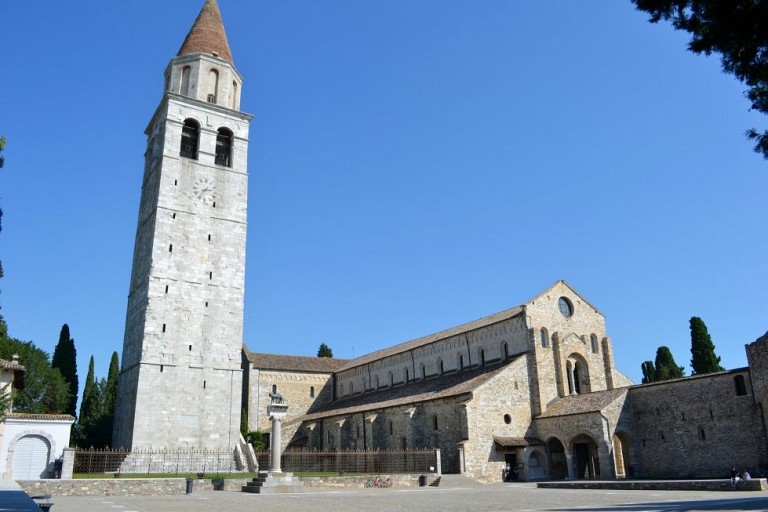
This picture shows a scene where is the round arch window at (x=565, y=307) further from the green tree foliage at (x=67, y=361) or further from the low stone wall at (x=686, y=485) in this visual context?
the green tree foliage at (x=67, y=361)

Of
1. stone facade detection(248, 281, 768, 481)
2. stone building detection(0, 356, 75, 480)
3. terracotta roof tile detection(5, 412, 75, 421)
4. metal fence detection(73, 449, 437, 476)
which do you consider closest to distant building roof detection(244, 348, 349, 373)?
stone facade detection(248, 281, 768, 481)

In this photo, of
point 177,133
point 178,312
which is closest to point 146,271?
point 178,312

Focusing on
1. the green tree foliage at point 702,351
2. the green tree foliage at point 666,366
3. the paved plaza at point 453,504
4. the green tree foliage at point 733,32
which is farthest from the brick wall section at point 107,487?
the green tree foliage at point 666,366

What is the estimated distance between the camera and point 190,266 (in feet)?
115

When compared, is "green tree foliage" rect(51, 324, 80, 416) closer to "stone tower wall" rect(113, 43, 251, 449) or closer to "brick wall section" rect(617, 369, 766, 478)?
"stone tower wall" rect(113, 43, 251, 449)

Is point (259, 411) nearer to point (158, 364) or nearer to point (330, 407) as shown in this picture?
point (330, 407)

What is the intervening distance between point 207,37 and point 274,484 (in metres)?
30.0

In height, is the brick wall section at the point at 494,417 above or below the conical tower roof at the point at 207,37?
below

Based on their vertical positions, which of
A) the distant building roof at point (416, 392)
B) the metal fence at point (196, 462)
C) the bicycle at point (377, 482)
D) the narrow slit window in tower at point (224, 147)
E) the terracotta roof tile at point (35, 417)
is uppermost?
the narrow slit window in tower at point (224, 147)

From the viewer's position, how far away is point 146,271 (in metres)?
34.5

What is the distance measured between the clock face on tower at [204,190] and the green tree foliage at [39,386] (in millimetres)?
18809

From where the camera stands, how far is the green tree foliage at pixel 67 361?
48156 mm

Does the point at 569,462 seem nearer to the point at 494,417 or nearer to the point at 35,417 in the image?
the point at 494,417

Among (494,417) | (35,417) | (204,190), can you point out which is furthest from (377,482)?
(204,190)
